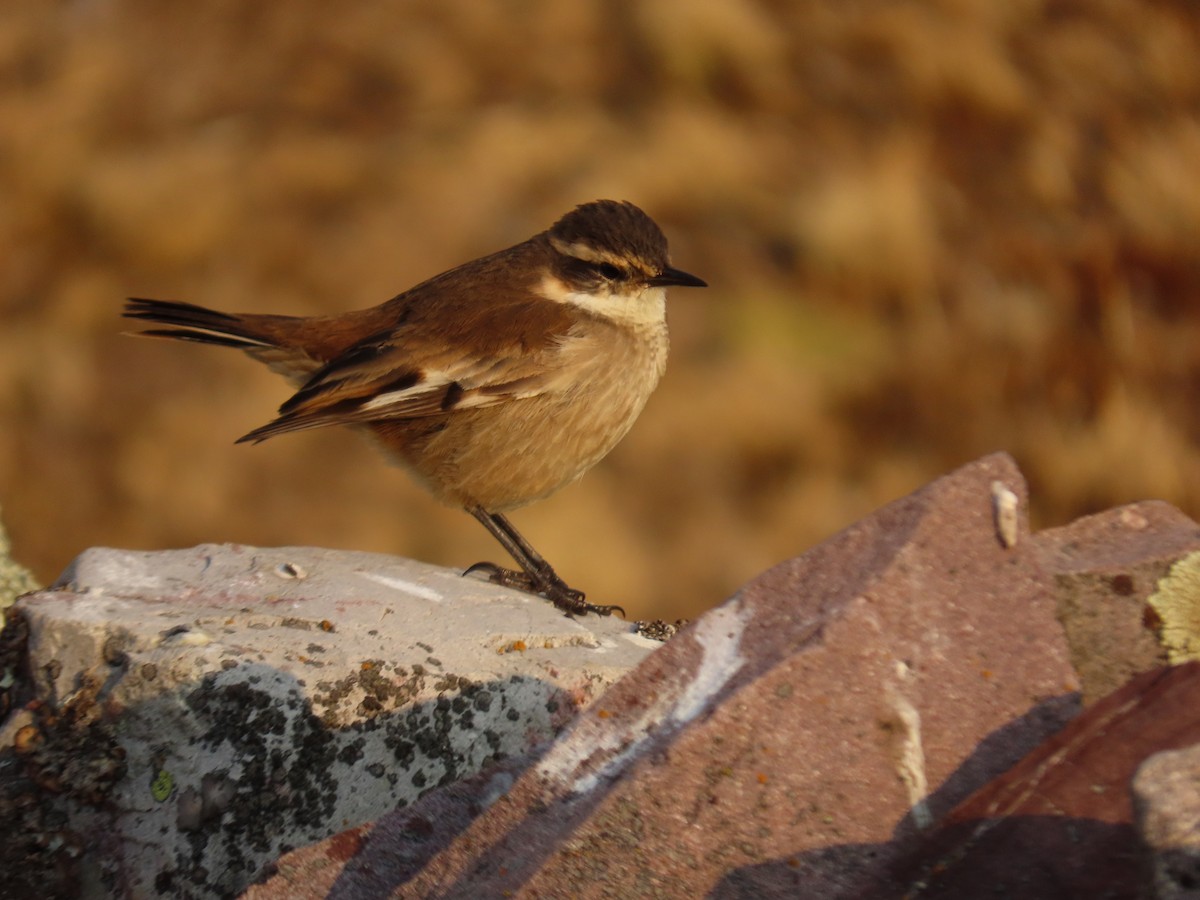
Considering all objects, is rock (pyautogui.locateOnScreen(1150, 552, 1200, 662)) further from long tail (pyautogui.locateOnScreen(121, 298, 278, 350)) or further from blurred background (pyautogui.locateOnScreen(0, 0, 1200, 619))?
blurred background (pyautogui.locateOnScreen(0, 0, 1200, 619))

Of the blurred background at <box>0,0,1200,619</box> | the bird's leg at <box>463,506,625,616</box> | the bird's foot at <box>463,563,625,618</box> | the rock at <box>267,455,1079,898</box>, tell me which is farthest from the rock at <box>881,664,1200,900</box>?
the blurred background at <box>0,0,1200,619</box>

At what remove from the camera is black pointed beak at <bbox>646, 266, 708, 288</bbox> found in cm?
621

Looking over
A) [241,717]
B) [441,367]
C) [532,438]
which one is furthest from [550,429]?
[241,717]

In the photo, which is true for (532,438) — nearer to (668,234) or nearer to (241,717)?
(241,717)

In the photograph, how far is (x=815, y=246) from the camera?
31.2 feet

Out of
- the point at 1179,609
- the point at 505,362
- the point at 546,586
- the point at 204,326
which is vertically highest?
the point at 204,326

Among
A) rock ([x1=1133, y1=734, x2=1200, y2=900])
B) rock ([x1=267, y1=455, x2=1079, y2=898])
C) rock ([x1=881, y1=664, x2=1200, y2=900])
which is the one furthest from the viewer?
rock ([x1=267, y1=455, x2=1079, y2=898])

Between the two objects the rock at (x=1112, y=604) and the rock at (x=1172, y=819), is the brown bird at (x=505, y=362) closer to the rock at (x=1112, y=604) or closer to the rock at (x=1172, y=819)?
the rock at (x=1112, y=604)

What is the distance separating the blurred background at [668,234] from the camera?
29.2ft

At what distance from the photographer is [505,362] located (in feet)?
20.6

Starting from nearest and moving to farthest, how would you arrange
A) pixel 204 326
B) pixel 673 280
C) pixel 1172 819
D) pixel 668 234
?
1. pixel 1172 819
2. pixel 673 280
3. pixel 204 326
4. pixel 668 234

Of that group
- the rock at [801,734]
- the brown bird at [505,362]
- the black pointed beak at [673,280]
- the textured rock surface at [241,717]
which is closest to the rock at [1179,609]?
the rock at [801,734]

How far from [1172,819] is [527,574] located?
4187 mm

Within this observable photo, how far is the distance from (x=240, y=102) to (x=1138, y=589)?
7.93 meters
